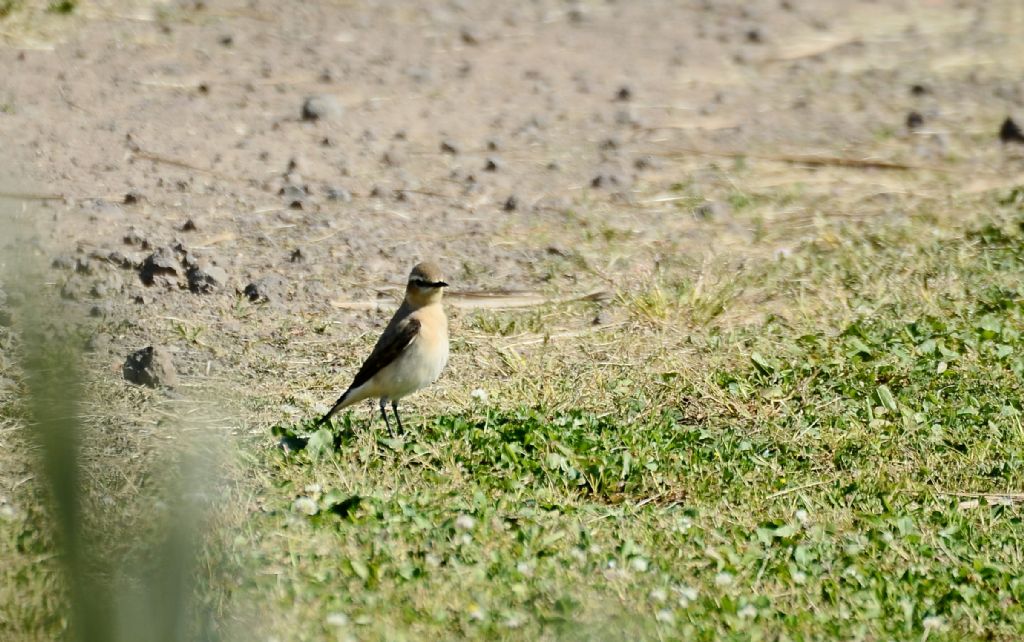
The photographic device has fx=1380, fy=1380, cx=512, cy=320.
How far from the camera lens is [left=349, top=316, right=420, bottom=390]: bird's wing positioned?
5969 mm

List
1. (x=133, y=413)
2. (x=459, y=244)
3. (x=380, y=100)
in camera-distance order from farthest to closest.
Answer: (x=380, y=100), (x=459, y=244), (x=133, y=413)

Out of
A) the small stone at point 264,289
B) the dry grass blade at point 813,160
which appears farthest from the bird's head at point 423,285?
the dry grass blade at point 813,160

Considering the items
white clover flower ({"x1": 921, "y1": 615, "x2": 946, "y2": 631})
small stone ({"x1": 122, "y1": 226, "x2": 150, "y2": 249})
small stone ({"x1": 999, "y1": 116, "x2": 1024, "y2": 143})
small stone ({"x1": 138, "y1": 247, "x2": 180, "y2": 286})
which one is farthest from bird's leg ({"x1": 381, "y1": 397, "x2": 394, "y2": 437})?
small stone ({"x1": 999, "y1": 116, "x2": 1024, "y2": 143})

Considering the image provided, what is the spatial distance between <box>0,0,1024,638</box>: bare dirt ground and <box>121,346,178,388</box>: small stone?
0.28ft

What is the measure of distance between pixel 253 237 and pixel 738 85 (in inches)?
199

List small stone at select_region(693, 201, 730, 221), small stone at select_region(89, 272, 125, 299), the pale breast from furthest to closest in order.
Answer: small stone at select_region(693, 201, 730, 221), small stone at select_region(89, 272, 125, 299), the pale breast

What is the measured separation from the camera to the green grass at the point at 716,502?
14.7ft

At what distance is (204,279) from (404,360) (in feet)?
6.42

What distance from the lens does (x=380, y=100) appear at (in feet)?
34.6

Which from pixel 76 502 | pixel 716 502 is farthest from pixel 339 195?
pixel 76 502

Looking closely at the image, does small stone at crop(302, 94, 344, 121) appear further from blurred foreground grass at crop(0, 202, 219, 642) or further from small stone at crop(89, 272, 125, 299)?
blurred foreground grass at crop(0, 202, 219, 642)

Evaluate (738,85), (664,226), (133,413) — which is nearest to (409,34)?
(738,85)

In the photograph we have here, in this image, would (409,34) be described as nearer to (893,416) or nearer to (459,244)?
(459,244)

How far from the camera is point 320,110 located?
995cm
